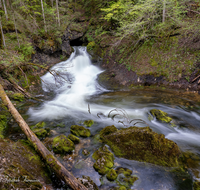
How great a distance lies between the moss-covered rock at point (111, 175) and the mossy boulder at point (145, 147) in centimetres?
72

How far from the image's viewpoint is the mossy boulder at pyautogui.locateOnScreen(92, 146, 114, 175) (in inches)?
126

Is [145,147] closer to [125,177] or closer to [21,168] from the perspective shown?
[125,177]

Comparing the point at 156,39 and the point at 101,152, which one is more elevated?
the point at 156,39

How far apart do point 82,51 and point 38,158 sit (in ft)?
49.4

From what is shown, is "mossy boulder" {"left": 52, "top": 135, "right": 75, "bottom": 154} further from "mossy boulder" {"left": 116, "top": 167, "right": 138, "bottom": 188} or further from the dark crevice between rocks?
the dark crevice between rocks

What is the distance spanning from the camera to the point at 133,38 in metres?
11.8

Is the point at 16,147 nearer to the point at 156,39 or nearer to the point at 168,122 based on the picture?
the point at 168,122

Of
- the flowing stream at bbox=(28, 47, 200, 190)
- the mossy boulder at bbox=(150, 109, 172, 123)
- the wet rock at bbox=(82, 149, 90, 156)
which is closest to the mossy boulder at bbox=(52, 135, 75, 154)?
the flowing stream at bbox=(28, 47, 200, 190)

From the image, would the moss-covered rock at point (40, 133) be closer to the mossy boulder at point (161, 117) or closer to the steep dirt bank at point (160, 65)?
the mossy boulder at point (161, 117)

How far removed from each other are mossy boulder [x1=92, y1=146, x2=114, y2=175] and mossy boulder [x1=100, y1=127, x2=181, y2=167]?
397 mm

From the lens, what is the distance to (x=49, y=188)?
2.35 m

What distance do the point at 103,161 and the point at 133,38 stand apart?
38.4 ft

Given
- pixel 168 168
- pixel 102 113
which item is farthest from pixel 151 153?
pixel 102 113

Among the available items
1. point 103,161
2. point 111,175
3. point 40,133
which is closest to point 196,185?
point 111,175
